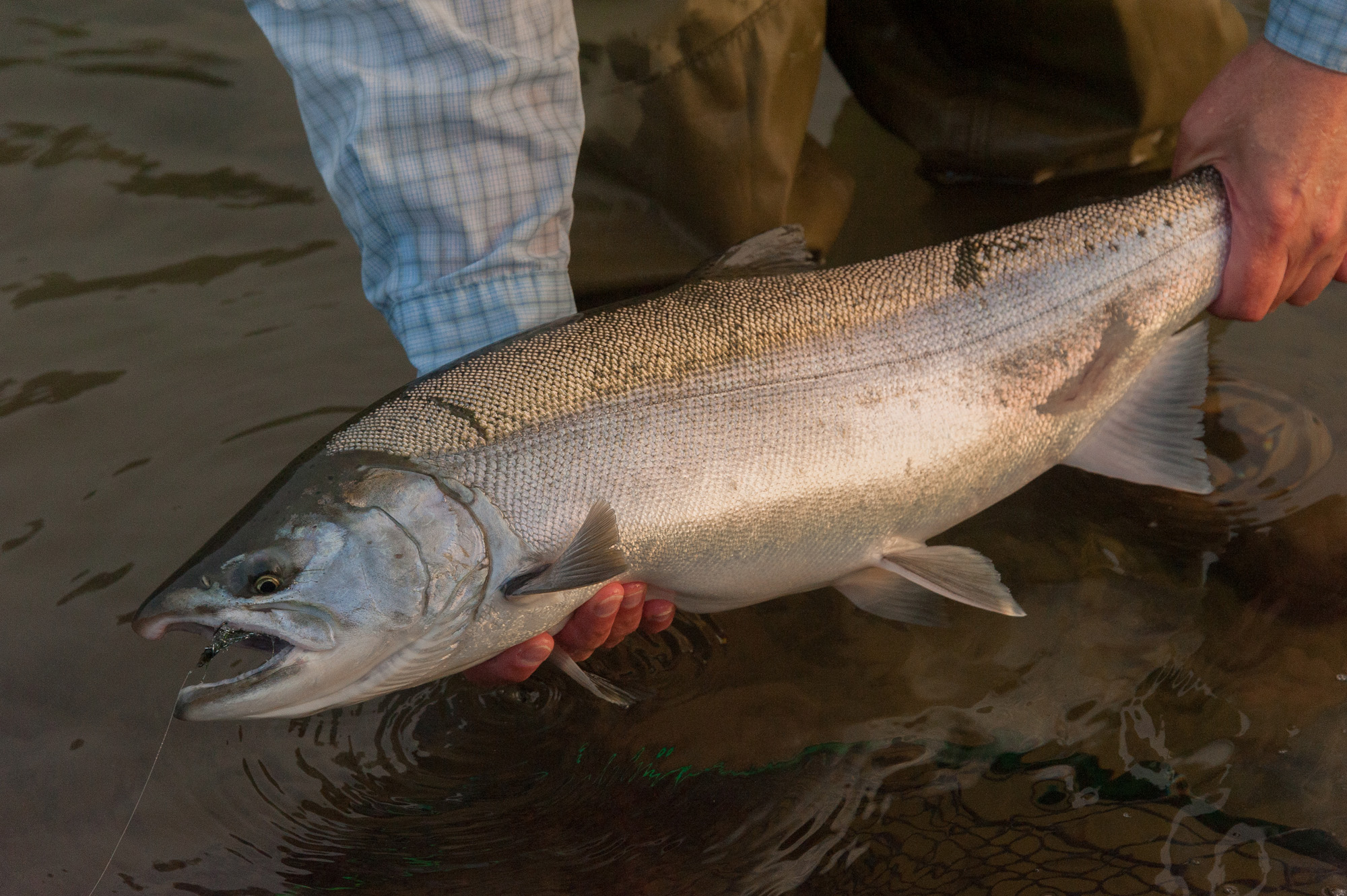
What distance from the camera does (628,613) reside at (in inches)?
87.9

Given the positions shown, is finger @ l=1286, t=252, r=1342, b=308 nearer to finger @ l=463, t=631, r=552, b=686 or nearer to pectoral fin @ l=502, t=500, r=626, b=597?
pectoral fin @ l=502, t=500, r=626, b=597

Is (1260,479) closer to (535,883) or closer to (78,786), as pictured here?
(535,883)

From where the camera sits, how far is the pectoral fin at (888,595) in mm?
2381

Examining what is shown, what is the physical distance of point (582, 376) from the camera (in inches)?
83.9

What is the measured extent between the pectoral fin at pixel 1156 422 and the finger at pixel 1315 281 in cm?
28

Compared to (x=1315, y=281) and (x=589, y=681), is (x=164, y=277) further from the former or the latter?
(x=1315, y=281)

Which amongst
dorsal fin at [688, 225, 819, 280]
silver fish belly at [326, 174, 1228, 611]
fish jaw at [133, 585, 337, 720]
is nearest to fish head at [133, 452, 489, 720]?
fish jaw at [133, 585, 337, 720]

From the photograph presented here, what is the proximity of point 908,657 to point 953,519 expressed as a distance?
37 cm

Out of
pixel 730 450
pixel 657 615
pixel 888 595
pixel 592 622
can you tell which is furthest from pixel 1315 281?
pixel 592 622

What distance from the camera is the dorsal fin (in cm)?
242

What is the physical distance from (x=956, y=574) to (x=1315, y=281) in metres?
1.21

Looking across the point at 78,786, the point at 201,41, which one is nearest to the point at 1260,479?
the point at 78,786

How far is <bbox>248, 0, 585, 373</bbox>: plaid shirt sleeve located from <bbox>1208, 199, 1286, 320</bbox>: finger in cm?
156

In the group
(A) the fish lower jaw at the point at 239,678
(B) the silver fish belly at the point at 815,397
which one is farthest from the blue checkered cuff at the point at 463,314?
(A) the fish lower jaw at the point at 239,678
